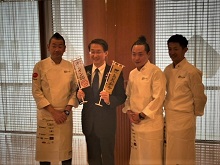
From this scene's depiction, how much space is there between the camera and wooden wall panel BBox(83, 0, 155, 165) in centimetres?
176

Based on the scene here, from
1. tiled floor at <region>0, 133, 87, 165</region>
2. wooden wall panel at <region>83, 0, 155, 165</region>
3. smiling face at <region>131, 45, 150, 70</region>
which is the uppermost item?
wooden wall panel at <region>83, 0, 155, 165</region>

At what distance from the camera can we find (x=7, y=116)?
6.94 feet

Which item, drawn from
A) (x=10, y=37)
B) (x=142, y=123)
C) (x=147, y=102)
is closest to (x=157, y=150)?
(x=142, y=123)

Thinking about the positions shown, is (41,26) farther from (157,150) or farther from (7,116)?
(157,150)

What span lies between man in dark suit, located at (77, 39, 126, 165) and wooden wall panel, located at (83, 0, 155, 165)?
0.36 feet

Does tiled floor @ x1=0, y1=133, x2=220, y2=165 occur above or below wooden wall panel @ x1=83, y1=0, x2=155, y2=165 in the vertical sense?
below

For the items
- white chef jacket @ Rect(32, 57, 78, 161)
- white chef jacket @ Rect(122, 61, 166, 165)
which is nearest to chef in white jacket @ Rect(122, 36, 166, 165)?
white chef jacket @ Rect(122, 61, 166, 165)

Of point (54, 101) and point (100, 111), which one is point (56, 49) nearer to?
point (54, 101)

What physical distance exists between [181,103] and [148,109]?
0.21 meters

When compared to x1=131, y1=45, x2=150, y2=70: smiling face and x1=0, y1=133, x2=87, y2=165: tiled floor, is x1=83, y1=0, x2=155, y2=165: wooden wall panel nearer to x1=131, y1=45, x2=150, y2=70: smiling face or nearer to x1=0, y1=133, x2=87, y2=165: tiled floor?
x1=131, y1=45, x2=150, y2=70: smiling face

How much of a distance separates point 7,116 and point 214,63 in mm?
1588

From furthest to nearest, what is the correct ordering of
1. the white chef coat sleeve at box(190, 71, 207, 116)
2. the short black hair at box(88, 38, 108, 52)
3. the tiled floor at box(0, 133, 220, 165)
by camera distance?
1. the tiled floor at box(0, 133, 220, 165)
2. the short black hair at box(88, 38, 108, 52)
3. the white chef coat sleeve at box(190, 71, 207, 116)

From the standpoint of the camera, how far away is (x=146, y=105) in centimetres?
166

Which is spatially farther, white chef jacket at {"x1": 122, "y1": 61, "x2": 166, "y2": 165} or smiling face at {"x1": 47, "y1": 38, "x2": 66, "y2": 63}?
smiling face at {"x1": 47, "y1": 38, "x2": 66, "y2": 63}
